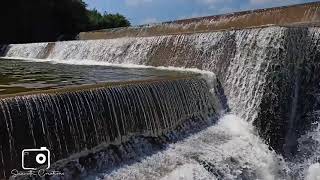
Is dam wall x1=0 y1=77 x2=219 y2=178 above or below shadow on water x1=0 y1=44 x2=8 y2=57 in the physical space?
below

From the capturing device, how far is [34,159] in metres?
5.62

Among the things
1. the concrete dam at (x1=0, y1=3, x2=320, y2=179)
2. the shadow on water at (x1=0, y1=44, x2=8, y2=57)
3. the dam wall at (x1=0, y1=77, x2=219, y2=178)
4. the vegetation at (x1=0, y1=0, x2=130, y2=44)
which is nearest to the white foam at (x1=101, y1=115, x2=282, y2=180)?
the concrete dam at (x1=0, y1=3, x2=320, y2=179)

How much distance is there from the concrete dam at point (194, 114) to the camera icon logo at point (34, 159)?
0.08 metres

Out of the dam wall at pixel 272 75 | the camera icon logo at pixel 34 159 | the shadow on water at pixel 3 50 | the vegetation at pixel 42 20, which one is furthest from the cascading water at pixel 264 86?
the vegetation at pixel 42 20

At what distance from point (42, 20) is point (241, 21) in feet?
41.4

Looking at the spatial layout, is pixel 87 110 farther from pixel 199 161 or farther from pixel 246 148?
pixel 246 148

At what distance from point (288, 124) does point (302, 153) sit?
80cm

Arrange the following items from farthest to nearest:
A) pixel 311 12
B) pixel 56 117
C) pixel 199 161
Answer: pixel 311 12
pixel 199 161
pixel 56 117

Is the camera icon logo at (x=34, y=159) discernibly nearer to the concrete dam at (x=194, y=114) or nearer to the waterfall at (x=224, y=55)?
the concrete dam at (x=194, y=114)

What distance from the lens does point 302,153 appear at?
848cm

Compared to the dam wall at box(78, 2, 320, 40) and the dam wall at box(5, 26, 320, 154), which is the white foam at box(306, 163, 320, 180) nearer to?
the dam wall at box(5, 26, 320, 154)

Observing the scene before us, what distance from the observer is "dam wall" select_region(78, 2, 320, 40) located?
500 inches

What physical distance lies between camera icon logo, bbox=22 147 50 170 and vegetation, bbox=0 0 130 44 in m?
16.7

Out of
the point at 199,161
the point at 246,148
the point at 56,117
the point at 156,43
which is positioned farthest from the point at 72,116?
the point at 156,43
